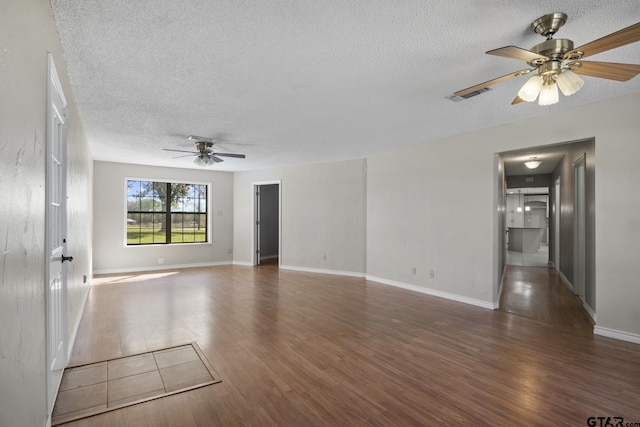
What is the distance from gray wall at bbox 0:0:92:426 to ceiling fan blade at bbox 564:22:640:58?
2.85m

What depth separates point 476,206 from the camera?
15.6ft

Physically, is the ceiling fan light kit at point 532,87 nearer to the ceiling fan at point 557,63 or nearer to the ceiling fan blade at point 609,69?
the ceiling fan at point 557,63

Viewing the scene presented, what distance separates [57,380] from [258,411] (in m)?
1.59

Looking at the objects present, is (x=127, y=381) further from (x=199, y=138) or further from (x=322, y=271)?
(x=322, y=271)

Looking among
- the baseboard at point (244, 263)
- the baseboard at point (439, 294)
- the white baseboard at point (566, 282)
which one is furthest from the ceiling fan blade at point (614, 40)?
the baseboard at point (244, 263)

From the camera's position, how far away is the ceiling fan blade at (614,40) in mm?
1710

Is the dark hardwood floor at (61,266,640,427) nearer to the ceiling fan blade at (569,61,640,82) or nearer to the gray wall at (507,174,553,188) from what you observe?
the ceiling fan blade at (569,61,640,82)

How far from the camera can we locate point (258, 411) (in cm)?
215

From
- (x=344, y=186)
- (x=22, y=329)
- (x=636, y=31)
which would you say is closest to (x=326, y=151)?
(x=344, y=186)

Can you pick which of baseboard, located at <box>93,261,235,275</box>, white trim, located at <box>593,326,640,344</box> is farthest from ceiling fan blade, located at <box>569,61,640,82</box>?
baseboard, located at <box>93,261,235,275</box>

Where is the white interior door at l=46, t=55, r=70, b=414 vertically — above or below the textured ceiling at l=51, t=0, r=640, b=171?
below

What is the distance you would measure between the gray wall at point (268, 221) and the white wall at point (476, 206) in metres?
4.25

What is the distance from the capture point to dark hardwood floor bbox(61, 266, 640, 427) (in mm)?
2135

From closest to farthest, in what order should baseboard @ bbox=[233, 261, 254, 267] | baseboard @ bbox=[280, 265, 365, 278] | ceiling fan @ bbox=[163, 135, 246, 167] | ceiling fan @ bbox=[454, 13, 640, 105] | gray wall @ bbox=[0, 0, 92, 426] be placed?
gray wall @ bbox=[0, 0, 92, 426] < ceiling fan @ bbox=[454, 13, 640, 105] < ceiling fan @ bbox=[163, 135, 246, 167] < baseboard @ bbox=[280, 265, 365, 278] < baseboard @ bbox=[233, 261, 254, 267]
